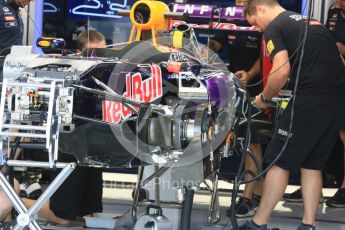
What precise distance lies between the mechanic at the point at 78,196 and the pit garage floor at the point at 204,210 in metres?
0.10

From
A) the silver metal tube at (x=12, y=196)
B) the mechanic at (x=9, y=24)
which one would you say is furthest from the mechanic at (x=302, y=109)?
the mechanic at (x=9, y=24)

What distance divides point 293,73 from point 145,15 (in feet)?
3.31

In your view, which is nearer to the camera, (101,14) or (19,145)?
(19,145)

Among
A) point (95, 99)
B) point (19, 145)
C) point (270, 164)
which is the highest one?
point (95, 99)

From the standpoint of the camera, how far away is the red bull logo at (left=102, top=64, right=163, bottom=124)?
3568 mm

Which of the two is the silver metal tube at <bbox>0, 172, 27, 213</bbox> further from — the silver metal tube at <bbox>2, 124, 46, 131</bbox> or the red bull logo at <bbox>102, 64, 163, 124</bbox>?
the red bull logo at <bbox>102, 64, 163, 124</bbox>

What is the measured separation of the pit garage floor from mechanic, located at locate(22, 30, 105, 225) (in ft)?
0.34

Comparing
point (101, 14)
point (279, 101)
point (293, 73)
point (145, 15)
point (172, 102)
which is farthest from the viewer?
point (101, 14)

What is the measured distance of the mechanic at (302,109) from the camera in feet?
15.0

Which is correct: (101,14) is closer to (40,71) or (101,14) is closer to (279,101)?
(279,101)

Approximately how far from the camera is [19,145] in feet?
11.5

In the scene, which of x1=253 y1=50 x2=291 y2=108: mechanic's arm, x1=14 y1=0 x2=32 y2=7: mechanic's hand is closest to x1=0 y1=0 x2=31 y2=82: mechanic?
x1=14 y1=0 x2=32 y2=7: mechanic's hand

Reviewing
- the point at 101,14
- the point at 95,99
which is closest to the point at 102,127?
the point at 95,99

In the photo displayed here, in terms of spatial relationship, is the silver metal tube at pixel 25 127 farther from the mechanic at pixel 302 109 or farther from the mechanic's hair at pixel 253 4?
the mechanic's hair at pixel 253 4
